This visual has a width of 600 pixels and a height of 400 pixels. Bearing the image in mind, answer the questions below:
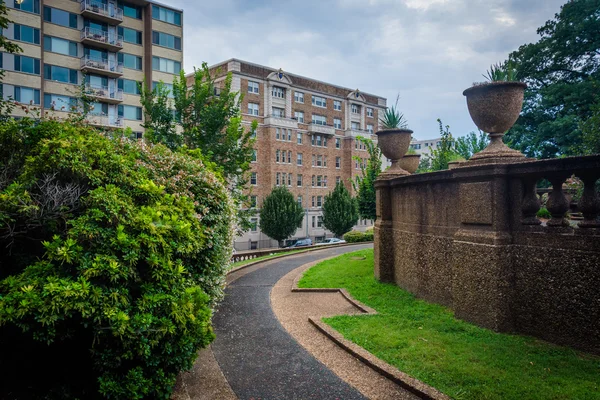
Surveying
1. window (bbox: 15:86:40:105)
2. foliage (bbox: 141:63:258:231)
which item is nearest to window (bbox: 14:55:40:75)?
window (bbox: 15:86:40:105)

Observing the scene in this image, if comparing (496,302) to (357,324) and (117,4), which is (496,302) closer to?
(357,324)

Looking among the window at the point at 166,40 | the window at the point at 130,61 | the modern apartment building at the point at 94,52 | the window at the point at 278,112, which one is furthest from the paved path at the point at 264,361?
the window at the point at 278,112

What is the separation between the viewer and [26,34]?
112 feet

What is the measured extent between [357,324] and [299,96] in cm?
5541

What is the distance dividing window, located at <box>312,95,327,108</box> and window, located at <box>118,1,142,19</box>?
27.4 meters

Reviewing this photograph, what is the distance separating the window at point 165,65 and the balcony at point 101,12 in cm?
459

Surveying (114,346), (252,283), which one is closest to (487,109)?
(114,346)

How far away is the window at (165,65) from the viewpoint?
1631 inches

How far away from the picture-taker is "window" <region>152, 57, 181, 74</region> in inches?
1631

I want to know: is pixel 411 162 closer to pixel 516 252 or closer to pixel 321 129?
pixel 516 252

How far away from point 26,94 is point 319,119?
126 feet

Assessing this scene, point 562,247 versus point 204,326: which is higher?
point 562,247

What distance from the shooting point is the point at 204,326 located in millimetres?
4781

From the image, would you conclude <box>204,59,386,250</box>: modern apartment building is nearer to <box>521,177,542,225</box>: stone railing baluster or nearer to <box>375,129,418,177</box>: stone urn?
<box>375,129,418,177</box>: stone urn
